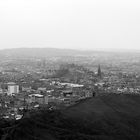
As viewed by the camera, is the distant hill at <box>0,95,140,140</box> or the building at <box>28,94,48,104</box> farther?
the building at <box>28,94,48,104</box>

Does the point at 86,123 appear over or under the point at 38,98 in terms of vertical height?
over

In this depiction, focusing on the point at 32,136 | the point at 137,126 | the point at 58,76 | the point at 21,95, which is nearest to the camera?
the point at 32,136

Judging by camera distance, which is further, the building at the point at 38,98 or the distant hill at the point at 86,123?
the building at the point at 38,98

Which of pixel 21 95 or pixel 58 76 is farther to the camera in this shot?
pixel 58 76

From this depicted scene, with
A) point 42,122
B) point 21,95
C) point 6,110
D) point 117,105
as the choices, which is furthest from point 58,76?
point 42,122

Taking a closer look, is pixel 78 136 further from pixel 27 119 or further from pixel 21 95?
pixel 21 95

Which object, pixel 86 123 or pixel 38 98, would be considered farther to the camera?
pixel 38 98

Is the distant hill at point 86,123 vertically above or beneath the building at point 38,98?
above

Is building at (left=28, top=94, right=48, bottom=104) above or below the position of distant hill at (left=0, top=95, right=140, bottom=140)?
below
